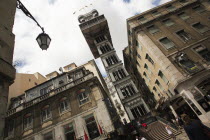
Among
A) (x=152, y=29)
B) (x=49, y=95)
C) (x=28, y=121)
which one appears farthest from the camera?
(x=152, y=29)

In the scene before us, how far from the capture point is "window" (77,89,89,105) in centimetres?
1739

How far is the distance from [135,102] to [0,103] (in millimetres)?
20669

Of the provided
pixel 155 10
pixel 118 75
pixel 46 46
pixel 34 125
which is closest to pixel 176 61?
pixel 118 75

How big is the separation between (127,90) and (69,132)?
1215cm

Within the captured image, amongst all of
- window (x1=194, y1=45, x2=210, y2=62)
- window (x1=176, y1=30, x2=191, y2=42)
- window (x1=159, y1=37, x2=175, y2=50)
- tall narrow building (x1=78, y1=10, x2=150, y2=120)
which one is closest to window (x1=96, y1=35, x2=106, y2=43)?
tall narrow building (x1=78, y1=10, x2=150, y2=120)

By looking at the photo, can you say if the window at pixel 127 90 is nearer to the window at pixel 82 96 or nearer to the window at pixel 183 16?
the window at pixel 82 96

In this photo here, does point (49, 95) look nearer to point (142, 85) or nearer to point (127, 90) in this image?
point (127, 90)

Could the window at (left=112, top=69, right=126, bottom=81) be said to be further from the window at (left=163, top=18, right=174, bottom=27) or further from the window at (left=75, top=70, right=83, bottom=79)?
the window at (left=163, top=18, right=174, bottom=27)

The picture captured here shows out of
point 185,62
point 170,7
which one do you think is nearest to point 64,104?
point 185,62

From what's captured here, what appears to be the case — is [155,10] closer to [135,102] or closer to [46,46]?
[135,102]

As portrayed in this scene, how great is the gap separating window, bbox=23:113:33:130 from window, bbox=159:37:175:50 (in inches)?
909

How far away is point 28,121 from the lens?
1745cm

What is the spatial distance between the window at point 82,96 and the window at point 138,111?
8614 millimetres

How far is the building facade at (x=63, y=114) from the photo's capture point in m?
15.4
